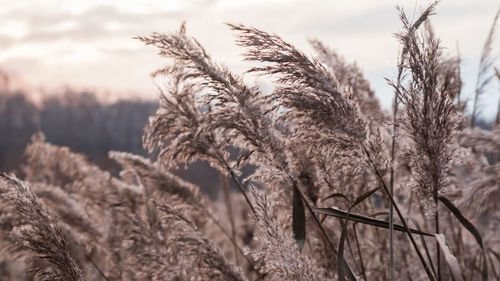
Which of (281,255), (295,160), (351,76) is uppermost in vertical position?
(351,76)

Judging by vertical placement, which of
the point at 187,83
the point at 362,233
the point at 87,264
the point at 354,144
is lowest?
the point at 87,264

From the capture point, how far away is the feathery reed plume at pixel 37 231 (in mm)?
1839

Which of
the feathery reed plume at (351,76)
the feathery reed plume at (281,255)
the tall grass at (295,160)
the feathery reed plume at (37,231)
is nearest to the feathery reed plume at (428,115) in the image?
the tall grass at (295,160)

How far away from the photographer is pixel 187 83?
1.94m

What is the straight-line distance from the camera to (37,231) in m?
1.85

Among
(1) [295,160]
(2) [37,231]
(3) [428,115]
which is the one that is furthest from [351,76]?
(2) [37,231]

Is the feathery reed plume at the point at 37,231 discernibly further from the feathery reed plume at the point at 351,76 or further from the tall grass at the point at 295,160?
the feathery reed plume at the point at 351,76

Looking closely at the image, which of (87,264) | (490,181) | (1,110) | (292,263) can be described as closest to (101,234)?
(87,264)

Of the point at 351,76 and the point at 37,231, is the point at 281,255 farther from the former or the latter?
the point at 351,76

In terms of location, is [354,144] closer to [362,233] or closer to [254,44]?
[254,44]

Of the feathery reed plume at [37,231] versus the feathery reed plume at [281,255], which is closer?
the feathery reed plume at [281,255]

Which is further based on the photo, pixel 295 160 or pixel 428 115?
pixel 295 160

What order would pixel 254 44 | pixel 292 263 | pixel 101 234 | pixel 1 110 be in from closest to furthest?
pixel 292 263, pixel 254 44, pixel 101 234, pixel 1 110

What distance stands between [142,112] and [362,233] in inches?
3494
